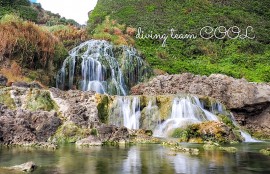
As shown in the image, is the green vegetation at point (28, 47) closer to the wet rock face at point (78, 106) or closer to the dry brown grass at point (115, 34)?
the wet rock face at point (78, 106)

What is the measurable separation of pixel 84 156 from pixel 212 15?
1905 inches

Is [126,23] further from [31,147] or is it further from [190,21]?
[31,147]

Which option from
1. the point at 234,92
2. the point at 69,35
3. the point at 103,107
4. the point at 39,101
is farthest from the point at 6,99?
the point at 69,35

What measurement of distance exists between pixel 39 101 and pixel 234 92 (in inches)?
546

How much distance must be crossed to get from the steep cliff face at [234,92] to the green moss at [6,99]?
1100cm

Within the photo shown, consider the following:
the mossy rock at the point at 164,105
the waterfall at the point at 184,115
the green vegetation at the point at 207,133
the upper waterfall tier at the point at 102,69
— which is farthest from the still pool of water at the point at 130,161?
the upper waterfall tier at the point at 102,69

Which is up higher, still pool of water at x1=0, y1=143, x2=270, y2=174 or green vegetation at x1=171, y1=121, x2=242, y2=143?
green vegetation at x1=171, y1=121, x2=242, y2=143

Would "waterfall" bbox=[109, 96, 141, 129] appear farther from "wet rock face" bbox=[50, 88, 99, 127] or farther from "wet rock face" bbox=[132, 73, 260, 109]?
"wet rock face" bbox=[132, 73, 260, 109]

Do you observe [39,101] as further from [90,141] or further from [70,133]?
[90,141]

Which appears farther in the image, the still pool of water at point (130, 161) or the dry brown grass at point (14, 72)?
the dry brown grass at point (14, 72)

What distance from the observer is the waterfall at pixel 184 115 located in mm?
19625

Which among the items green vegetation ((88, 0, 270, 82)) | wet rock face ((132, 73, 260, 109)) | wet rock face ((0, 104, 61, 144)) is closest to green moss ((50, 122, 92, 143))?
wet rock face ((0, 104, 61, 144))

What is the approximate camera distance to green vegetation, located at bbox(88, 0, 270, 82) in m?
42.7

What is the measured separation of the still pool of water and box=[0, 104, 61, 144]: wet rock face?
1214 millimetres
